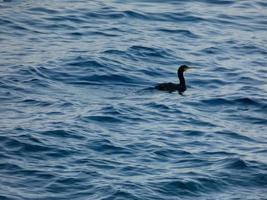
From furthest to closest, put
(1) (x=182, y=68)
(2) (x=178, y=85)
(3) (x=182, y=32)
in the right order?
(3) (x=182, y=32) < (1) (x=182, y=68) < (2) (x=178, y=85)

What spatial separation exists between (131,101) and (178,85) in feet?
6.29

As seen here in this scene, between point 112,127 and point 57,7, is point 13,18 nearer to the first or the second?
point 57,7

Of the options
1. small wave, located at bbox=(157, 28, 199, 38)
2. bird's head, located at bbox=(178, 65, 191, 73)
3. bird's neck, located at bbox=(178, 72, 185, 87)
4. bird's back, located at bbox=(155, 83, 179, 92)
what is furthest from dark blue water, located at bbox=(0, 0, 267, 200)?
bird's head, located at bbox=(178, 65, 191, 73)

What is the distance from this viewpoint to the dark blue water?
664 inches

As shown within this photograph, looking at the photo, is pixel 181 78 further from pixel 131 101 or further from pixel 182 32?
pixel 182 32

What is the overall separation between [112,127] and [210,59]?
744 centimetres

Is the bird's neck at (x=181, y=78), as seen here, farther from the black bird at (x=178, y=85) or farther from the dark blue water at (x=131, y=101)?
the dark blue water at (x=131, y=101)

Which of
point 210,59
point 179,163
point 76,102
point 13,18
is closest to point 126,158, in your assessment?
point 179,163

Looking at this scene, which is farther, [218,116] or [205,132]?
[218,116]

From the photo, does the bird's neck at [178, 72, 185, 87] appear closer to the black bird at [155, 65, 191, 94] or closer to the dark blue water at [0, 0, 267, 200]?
the black bird at [155, 65, 191, 94]

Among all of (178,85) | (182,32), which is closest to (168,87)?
(178,85)

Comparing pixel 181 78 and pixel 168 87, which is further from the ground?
pixel 181 78

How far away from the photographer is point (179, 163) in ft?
59.3

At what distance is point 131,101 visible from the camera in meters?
Answer: 22.5
